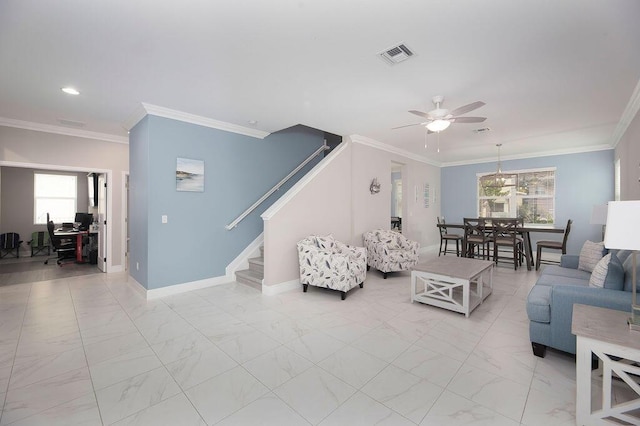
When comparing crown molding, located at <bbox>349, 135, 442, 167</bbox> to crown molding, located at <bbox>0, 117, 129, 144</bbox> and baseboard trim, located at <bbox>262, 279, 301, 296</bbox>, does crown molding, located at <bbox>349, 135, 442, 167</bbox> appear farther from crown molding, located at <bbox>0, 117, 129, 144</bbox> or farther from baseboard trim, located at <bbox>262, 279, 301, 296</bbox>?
crown molding, located at <bbox>0, 117, 129, 144</bbox>

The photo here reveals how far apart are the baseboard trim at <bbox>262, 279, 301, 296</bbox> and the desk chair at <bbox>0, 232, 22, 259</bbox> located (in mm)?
7303

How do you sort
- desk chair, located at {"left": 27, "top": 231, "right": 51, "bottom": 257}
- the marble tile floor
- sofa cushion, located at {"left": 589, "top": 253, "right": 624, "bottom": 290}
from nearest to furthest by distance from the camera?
the marble tile floor < sofa cushion, located at {"left": 589, "top": 253, "right": 624, "bottom": 290} < desk chair, located at {"left": 27, "top": 231, "right": 51, "bottom": 257}

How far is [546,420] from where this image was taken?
5.38 feet

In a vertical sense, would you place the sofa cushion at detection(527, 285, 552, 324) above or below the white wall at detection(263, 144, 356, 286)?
below

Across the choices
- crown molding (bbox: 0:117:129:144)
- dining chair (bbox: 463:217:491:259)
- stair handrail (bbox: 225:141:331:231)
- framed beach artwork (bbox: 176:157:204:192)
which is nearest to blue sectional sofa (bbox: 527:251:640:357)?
dining chair (bbox: 463:217:491:259)

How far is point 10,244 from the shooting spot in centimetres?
677

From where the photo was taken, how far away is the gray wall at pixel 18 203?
7051mm

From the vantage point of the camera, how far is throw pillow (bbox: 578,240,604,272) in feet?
10.6

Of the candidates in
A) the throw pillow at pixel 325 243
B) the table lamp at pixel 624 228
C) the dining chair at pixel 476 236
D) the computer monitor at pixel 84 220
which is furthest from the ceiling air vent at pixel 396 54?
the computer monitor at pixel 84 220

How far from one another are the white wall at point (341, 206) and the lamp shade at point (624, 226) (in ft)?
11.2

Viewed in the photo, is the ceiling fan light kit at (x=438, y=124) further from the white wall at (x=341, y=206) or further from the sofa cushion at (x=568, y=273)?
the sofa cushion at (x=568, y=273)

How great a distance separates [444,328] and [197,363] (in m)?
2.40

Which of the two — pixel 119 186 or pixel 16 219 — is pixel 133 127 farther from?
pixel 16 219

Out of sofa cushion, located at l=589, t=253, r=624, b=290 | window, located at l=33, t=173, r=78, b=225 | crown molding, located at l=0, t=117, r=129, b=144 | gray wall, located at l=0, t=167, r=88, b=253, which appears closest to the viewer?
sofa cushion, located at l=589, t=253, r=624, b=290
